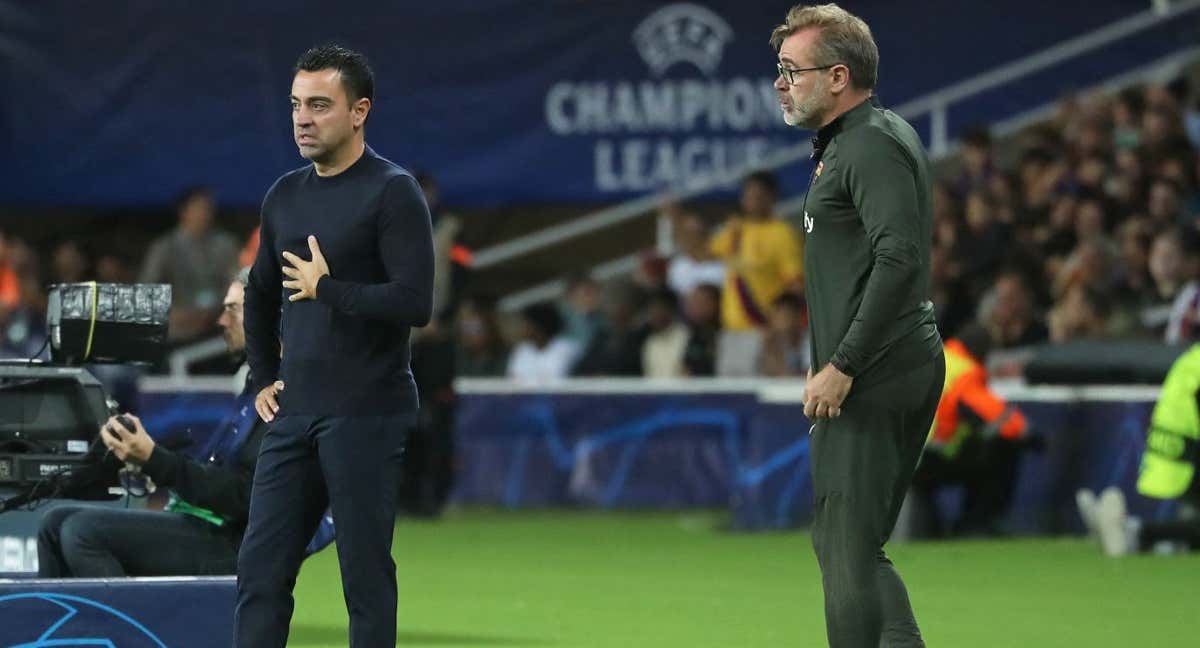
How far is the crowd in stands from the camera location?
53.9ft

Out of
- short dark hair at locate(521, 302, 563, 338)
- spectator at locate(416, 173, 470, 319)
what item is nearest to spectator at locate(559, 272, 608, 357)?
short dark hair at locate(521, 302, 563, 338)

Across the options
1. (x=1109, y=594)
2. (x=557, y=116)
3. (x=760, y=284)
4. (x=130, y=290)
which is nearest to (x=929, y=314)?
(x=130, y=290)

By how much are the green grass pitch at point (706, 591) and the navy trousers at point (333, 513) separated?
8.12ft

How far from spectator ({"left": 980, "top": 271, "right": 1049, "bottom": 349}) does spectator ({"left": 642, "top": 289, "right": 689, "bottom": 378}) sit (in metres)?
2.23

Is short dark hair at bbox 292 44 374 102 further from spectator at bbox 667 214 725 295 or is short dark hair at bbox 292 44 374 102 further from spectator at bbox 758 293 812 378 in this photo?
spectator at bbox 667 214 725 295

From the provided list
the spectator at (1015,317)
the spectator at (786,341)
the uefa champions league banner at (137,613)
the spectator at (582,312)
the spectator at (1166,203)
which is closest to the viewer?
the uefa champions league banner at (137,613)

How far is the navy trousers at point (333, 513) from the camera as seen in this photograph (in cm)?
695

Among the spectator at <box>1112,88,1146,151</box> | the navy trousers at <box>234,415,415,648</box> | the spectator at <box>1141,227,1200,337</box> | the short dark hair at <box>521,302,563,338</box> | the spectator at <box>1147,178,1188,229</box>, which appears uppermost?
the spectator at <box>1112,88,1146,151</box>

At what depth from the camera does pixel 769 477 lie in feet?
50.5

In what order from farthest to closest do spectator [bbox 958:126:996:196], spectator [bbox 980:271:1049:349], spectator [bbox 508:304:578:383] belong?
spectator [bbox 508:304:578:383]
spectator [bbox 958:126:996:196]
spectator [bbox 980:271:1049:349]

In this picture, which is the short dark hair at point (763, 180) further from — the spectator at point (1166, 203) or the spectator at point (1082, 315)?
the spectator at point (1166, 203)

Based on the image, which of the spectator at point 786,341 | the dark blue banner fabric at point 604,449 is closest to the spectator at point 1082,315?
the spectator at point 786,341

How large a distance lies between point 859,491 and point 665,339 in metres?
10.6

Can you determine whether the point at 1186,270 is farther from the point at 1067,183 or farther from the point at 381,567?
the point at 381,567
